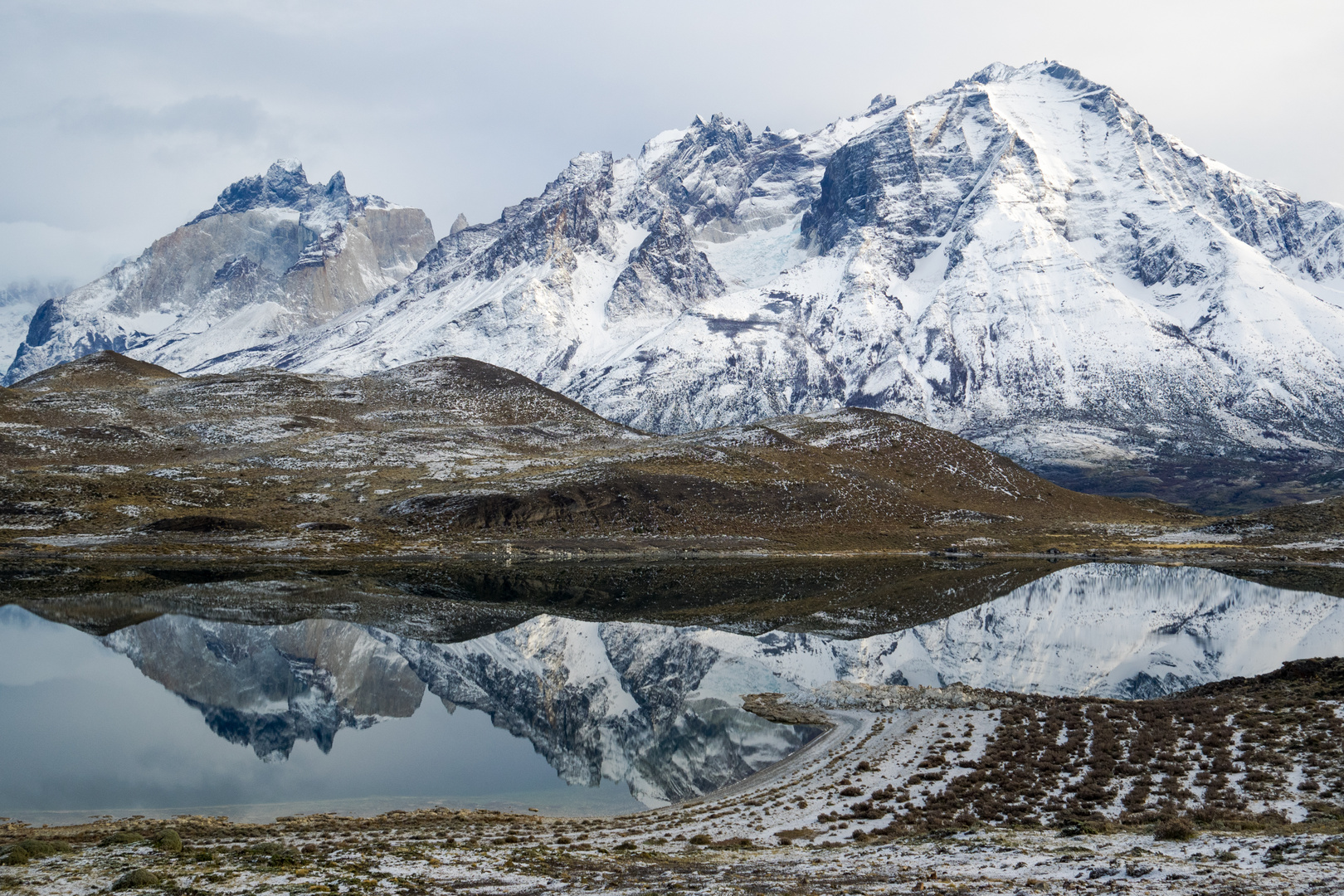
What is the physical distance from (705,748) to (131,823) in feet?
75.8

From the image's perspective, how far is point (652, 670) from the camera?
5362 centimetres

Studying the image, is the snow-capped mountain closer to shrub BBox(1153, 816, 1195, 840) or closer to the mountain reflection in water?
the mountain reflection in water

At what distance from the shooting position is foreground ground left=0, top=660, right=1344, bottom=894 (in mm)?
20781

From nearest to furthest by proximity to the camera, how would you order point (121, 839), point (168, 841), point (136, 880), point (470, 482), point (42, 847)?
point (136, 880) → point (42, 847) → point (168, 841) → point (121, 839) → point (470, 482)

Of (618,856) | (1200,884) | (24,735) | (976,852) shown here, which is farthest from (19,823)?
(1200,884)

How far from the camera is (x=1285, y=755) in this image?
1215 inches

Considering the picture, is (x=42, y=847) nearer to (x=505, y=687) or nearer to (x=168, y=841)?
(x=168, y=841)

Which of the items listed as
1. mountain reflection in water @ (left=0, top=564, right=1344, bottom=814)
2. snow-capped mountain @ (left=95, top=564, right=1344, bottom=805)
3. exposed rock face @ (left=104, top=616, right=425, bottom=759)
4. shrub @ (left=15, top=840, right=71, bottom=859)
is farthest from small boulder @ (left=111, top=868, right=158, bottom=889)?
snow-capped mountain @ (left=95, top=564, right=1344, bottom=805)

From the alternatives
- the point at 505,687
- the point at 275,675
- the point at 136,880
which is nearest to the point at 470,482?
the point at 275,675

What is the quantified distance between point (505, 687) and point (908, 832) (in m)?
27.3

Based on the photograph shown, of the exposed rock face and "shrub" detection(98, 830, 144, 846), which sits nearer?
"shrub" detection(98, 830, 144, 846)

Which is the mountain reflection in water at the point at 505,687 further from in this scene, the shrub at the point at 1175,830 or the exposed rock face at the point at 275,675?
the shrub at the point at 1175,830

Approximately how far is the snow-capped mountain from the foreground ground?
6.35 metres

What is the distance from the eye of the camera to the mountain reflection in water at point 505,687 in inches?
1403
